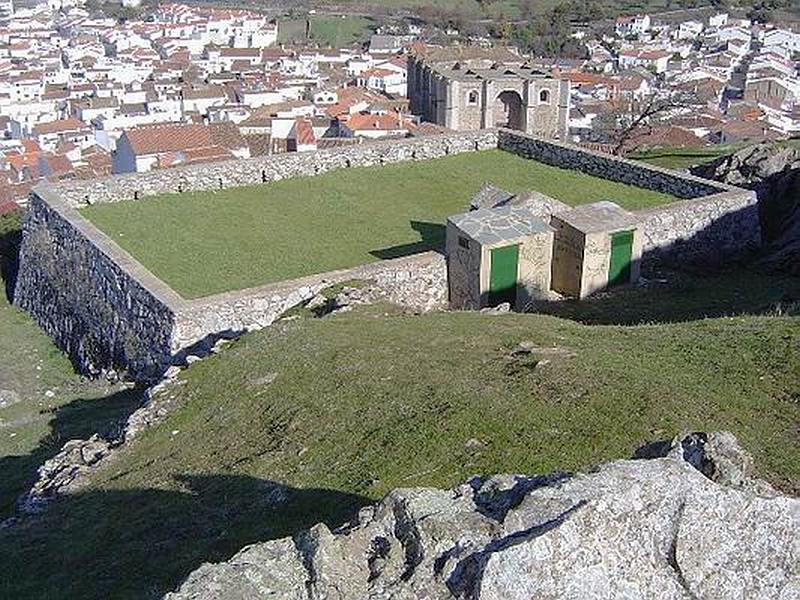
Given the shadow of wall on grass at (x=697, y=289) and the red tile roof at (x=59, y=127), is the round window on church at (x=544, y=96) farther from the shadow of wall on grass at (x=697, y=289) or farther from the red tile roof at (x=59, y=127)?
the red tile roof at (x=59, y=127)

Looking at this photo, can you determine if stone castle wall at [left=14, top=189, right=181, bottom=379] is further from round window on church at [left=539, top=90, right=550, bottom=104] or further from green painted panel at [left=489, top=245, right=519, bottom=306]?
round window on church at [left=539, top=90, right=550, bottom=104]

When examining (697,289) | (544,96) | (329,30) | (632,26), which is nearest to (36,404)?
(697,289)

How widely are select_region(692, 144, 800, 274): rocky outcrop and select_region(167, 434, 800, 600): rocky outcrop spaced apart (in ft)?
47.5

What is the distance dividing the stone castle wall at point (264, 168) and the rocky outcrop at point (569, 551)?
55.1 ft

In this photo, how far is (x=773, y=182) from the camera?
21.5m

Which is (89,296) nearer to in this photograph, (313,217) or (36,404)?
(36,404)

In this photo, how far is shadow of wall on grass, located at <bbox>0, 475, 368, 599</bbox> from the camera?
803cm

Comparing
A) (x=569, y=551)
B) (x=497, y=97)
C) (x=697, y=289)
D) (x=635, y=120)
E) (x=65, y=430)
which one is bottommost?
(x=497, y=97)

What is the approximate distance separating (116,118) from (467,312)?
86.4 metres

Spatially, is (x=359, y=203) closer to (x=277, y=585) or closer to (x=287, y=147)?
(x=277, y=585)

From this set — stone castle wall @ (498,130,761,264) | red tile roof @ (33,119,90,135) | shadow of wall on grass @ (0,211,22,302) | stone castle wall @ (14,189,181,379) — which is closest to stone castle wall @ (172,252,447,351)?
stone castle wall @ (14,189,181,379)

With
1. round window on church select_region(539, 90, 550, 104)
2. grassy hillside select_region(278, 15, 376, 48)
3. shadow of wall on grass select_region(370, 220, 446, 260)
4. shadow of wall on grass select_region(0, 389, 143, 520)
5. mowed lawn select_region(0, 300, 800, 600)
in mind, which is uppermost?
mowed lawn select_region(0, 300, 800, 600)

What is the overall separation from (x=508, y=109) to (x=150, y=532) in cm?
4727

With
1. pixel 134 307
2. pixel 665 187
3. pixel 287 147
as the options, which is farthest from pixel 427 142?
pixel 287 147
